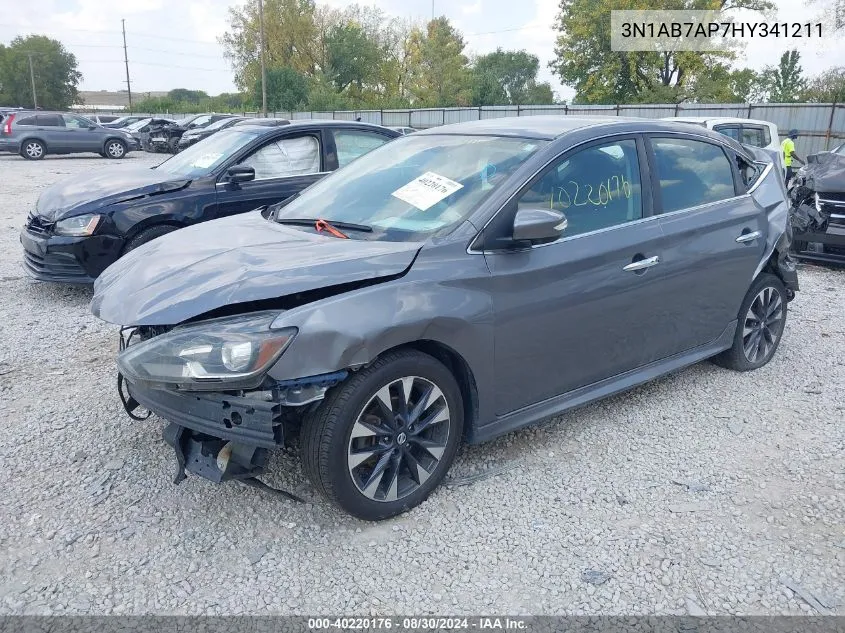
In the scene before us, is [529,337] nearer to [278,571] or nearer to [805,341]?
[278,571]

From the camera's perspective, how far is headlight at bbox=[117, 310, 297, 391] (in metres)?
2.61

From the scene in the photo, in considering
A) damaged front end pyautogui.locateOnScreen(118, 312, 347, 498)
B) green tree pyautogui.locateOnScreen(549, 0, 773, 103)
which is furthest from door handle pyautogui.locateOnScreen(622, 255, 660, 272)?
green tree pyautogui.locateOnScreen(549, 0, 773, 103)

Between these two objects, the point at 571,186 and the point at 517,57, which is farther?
the point at 517,57

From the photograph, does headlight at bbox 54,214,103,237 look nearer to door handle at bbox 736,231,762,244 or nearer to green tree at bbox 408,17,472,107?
door handle at bbox 736,231,762,244

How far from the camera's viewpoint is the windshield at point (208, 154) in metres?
6.73

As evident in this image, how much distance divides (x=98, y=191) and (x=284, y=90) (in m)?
47.5

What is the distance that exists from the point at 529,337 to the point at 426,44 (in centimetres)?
6052

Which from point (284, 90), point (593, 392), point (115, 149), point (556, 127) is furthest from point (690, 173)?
point (284, 90)

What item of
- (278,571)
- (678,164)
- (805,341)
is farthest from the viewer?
(805,341)

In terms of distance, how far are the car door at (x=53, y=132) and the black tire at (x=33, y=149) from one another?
238 mm

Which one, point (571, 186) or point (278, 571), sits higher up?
point (571, 186)

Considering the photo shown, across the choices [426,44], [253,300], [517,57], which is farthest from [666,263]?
[517,57]

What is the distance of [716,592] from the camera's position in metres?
2.60

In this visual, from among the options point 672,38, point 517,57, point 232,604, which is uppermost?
point 517,57
